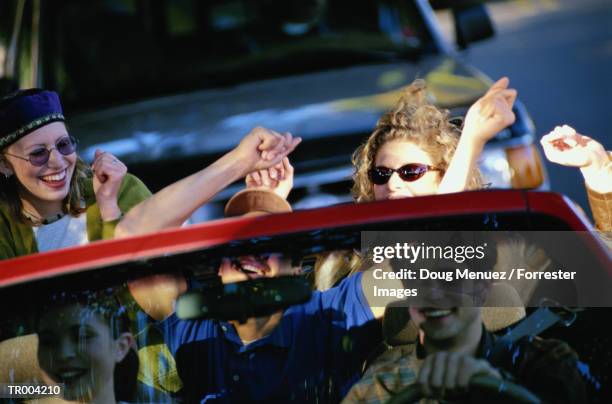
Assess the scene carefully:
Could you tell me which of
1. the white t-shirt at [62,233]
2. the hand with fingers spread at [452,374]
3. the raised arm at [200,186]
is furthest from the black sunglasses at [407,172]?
the hand with fingers spread at [452,374]

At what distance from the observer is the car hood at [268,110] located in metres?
6.04

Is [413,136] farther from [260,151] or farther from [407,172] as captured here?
[260,151]

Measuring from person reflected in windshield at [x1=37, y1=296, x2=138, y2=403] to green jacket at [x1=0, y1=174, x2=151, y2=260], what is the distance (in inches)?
61.4

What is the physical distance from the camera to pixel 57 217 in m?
4.89

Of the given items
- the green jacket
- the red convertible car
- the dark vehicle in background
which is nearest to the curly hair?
the green jacket

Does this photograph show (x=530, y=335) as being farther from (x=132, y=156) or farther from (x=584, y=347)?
(x=132, y=156)

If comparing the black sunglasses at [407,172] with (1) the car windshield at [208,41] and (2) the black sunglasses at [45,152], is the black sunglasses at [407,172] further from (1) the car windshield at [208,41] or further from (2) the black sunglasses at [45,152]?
(1) the car windshield at [208,41]

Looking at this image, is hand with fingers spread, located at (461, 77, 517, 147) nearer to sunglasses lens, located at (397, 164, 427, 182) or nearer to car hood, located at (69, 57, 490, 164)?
sunglasses lens, located at (397, 164, 427, 182)

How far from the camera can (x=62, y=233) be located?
15.8 feet

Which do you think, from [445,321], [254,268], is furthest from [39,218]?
[445,321]

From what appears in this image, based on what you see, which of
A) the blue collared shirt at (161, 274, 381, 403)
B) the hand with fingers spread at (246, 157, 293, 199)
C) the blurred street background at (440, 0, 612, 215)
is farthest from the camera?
the blurred street background at (440, 0, 612, 215)

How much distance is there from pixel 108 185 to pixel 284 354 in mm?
1694

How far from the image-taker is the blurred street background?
1176cm

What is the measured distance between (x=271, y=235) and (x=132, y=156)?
290 cm
